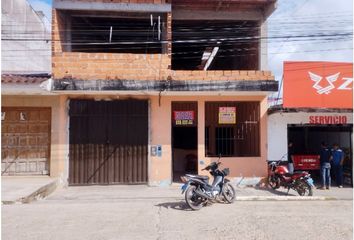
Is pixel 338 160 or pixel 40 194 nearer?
pixel 40 194

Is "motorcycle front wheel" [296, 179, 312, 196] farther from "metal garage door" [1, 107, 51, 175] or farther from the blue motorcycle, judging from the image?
"metal garage door" [1, 107, 51, 175]

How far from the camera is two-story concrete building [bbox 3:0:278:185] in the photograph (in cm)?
1281

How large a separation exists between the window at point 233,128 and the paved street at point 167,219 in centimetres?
361

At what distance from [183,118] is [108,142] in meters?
2.64

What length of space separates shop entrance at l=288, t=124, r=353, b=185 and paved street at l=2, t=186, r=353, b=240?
3.96 metres

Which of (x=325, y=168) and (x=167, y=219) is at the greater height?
(x=325, y=168)

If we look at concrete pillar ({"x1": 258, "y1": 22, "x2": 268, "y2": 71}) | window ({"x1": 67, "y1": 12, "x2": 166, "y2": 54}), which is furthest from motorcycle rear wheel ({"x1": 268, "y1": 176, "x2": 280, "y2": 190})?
window ({"x1": 67, "y1": 12, "x2": 166, "y2": 54})

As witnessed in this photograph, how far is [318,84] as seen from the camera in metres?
12.7

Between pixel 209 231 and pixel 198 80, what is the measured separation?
6478 millimetres

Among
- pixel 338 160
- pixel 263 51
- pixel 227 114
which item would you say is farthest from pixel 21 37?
pixel 338 160

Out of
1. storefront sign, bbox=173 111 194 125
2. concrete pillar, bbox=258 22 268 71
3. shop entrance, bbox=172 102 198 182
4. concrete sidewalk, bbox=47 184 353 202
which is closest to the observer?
concrete sidewalk, bbox=47 184 353 202

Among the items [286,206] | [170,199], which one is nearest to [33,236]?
[170,199]

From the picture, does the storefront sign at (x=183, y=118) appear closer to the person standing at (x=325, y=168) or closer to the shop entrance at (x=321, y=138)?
the shop entrance at (x=321, y=138)

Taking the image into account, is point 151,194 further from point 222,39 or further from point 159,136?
point 222,39
